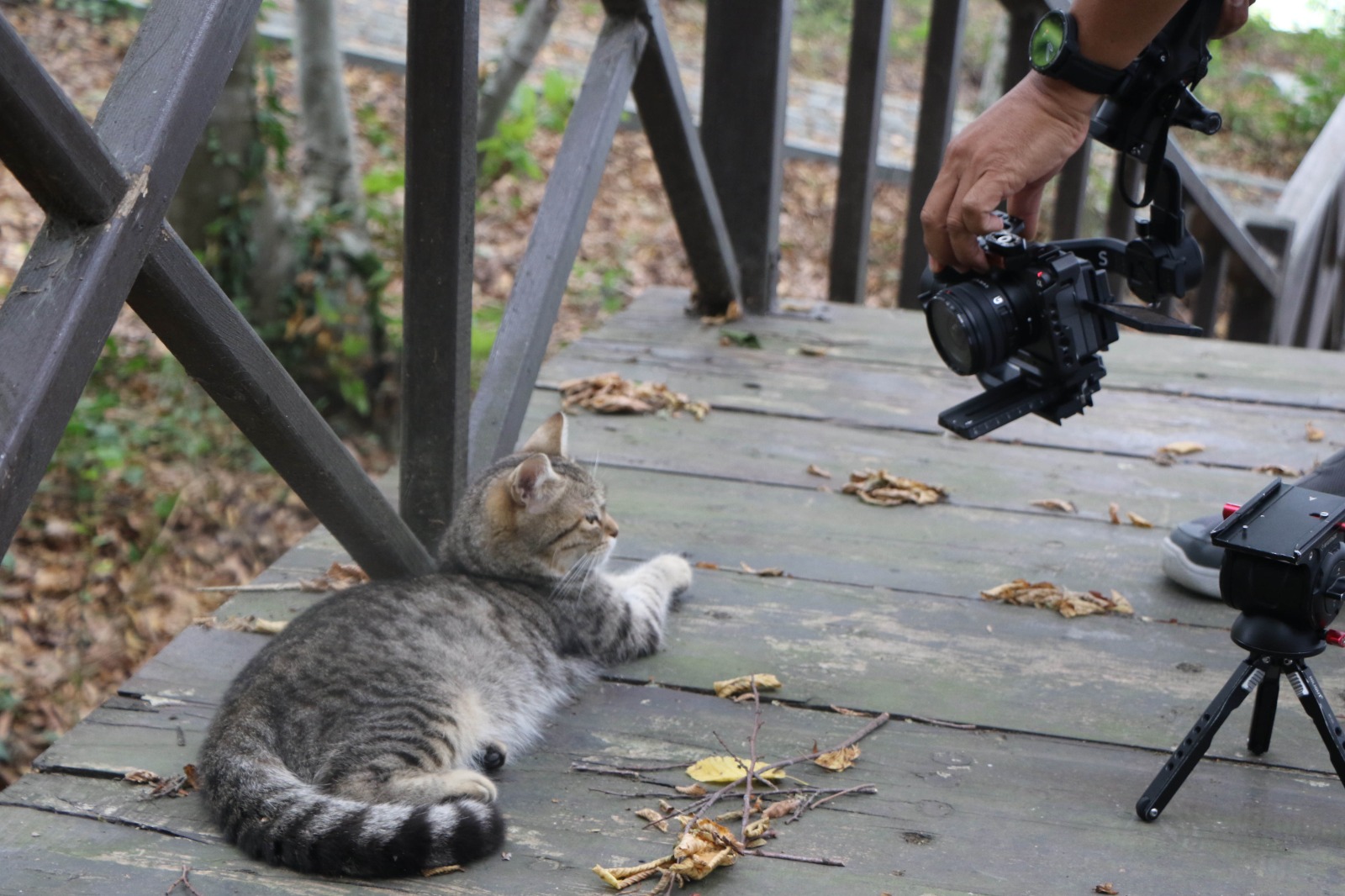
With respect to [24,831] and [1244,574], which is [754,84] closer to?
[1244,574]

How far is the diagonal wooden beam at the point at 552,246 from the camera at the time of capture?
3.11 metres

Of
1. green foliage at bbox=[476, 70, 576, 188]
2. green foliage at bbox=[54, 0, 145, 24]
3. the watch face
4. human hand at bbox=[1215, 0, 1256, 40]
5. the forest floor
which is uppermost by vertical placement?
green foliage at bbox=[54, 0, 145, 24]

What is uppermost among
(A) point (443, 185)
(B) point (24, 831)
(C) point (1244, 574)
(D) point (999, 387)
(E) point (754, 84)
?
(E) point (754, 84)

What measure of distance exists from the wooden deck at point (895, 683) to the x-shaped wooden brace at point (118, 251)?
644 millimetres

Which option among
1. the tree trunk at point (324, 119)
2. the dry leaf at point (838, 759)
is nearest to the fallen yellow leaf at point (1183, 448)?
the dry leaf at point (838, 759)

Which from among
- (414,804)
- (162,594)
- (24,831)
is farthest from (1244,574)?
(162,594)

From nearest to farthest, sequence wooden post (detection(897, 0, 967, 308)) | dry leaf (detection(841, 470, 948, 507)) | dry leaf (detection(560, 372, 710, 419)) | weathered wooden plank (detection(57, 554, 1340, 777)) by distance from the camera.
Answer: weathered wooden plank (detection(57, 554, 1340, 777)), dry leaf (detection(841, 470, 948, 507)), dry leaf (detection(560, 372, 710, 419)), wooden post (detection(897, 0, 967, 308))

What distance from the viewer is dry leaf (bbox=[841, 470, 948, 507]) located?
329 cm

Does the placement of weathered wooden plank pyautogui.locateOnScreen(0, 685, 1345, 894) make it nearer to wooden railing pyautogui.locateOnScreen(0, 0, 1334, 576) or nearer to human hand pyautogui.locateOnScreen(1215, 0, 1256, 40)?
wooden railing pyautogui.locateOnScreen(0, 0, 1334, 576)

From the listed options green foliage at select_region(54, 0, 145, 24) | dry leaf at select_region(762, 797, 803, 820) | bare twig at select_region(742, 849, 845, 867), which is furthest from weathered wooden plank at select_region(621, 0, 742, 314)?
green foliage at select_region(54, 0, 145, 24)

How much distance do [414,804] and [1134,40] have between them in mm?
1712

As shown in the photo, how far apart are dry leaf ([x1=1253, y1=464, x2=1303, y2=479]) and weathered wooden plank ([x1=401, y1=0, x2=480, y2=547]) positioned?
2267 millimetres

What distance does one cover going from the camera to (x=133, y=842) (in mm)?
1908

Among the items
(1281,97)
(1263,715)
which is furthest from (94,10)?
(1281,97)
